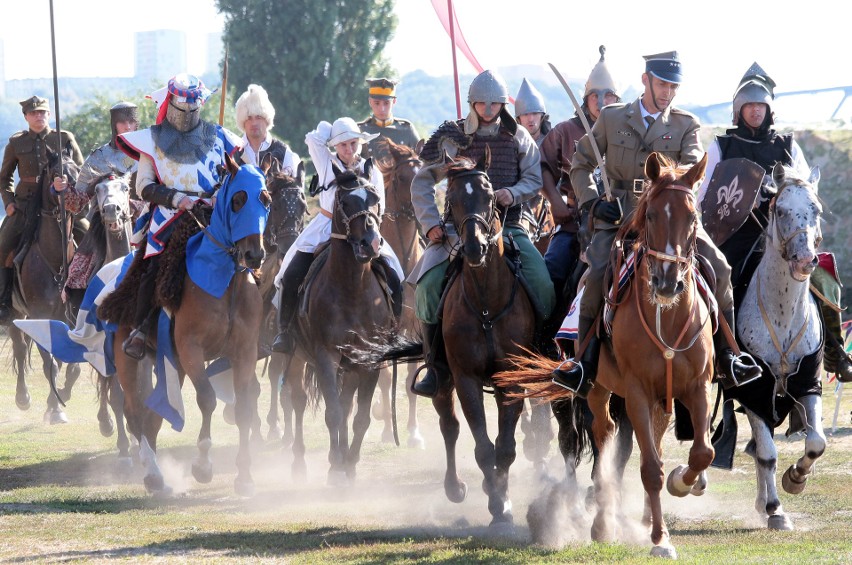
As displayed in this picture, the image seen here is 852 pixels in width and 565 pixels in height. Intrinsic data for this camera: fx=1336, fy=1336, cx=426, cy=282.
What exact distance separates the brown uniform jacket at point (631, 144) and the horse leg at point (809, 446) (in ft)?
6.62

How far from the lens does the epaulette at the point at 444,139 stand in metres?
10.6

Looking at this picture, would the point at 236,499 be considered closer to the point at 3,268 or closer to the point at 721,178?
the point at 721,178

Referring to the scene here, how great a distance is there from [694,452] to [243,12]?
48628mm

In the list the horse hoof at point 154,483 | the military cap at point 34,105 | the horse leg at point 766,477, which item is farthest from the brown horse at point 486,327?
the military cap at point 34,105

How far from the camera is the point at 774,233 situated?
392 inches

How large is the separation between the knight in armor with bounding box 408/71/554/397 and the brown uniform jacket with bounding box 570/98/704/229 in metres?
0.63

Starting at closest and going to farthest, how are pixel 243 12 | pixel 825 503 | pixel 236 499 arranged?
pixel 825 503
pixel 236 499
pixel 243 12

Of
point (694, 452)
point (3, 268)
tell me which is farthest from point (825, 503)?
point (3, 268)

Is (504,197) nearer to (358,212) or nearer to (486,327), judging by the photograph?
(486,327)

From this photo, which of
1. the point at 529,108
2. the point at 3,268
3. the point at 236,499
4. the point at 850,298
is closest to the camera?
the point at 236,499

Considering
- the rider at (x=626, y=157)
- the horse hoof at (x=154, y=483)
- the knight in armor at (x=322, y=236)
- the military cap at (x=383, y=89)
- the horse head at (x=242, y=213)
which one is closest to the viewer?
the rider at (x=626, y=157)

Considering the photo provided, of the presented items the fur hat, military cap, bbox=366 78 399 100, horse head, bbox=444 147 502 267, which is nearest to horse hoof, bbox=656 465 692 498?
horse head, bbox=444 147 502 267

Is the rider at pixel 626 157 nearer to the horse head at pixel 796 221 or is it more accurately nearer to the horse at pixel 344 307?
the horse head at pixel 796 221

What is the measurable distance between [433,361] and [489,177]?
151cm
